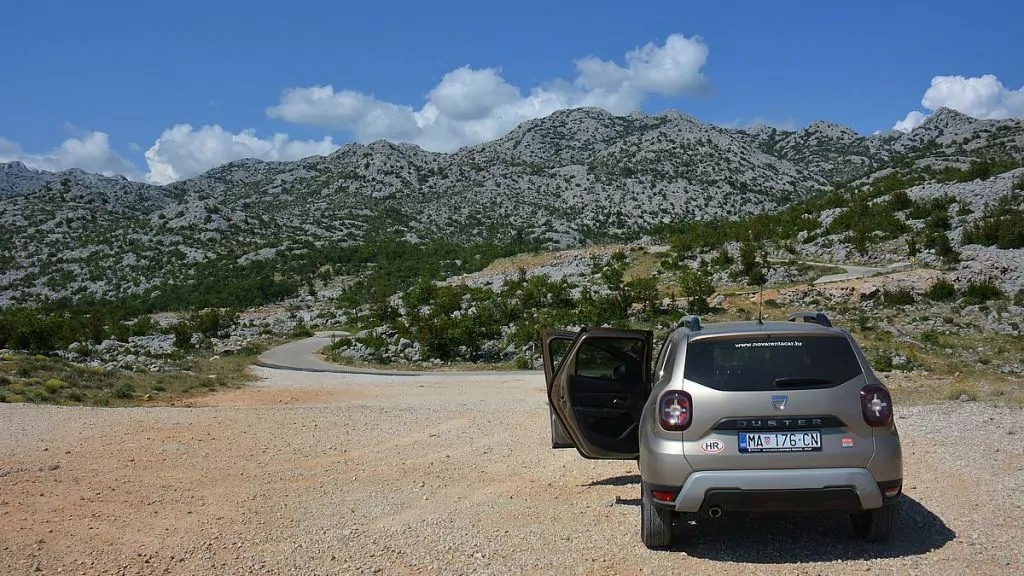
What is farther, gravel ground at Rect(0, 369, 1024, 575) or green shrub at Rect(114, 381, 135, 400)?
green shrub at Rect(114, 381, 135, 400)

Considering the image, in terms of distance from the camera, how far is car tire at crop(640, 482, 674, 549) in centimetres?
557

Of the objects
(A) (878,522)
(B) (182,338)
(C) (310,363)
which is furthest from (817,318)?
(B) (182,338)

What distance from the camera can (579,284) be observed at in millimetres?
47219

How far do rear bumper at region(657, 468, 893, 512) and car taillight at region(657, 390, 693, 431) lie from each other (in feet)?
1.28

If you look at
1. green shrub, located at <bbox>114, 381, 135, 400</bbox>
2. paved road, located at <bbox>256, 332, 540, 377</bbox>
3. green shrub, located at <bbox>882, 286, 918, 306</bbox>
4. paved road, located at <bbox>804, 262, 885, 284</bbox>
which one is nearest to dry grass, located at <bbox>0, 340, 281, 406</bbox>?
green shrub, located at <bbox>114, 381, 135, 400</bbox>

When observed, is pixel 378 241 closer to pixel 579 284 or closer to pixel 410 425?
pixel 579 284

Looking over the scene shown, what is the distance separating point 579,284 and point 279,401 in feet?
96.4

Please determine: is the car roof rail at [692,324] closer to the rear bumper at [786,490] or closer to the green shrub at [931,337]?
the rear bumper at [786,490]

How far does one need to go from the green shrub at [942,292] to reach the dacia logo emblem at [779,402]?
30369 mm

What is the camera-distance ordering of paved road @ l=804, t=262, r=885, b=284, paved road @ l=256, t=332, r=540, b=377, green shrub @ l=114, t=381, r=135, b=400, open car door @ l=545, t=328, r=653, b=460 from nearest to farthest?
open car door @ l=545, t=328, r=653, b=460 → green shrub @ l=114, t=381, r=135, b=400 → paved road @ l=256, t=332, r=540, b=377 → paved road @ l=804, t=262, r=885, b=284

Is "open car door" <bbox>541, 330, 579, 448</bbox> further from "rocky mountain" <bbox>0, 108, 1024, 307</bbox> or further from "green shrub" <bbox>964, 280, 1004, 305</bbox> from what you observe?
"rocky mountain" <bbox>0, 108, 1024, 307</bbox>

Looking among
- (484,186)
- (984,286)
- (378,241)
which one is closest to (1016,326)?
(984,286)

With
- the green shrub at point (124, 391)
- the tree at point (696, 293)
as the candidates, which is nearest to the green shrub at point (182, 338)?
the green shrub at point (124, 391)

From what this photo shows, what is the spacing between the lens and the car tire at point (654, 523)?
557 centimetres
